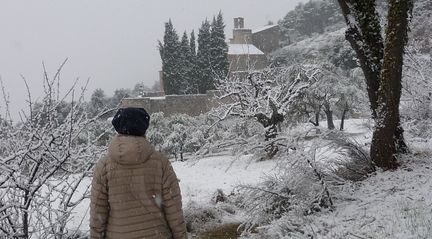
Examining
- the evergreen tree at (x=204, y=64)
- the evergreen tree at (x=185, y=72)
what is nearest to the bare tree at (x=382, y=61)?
the evergreen tree at (x=204, y=64)

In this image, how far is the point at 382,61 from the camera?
5430 mm

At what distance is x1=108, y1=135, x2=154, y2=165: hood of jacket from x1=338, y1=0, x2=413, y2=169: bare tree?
363 cm

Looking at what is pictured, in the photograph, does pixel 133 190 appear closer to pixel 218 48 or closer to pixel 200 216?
pixel 200 216

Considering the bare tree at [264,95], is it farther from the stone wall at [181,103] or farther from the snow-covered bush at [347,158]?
the stone wall at [181,103]

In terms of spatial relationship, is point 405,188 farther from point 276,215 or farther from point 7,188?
point 7,188

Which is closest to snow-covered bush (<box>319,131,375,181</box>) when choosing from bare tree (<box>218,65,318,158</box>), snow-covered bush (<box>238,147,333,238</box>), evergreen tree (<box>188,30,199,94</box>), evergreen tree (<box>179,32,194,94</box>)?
snow-covered bush (<box>238,147,333,238</box>)

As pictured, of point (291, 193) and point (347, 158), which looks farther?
point (347, 158)

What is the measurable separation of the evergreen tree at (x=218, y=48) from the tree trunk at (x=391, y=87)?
2598 centimetres

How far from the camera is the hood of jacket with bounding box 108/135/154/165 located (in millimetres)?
2771

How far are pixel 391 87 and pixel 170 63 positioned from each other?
93.9ft

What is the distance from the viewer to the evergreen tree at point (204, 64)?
32625 millimetres

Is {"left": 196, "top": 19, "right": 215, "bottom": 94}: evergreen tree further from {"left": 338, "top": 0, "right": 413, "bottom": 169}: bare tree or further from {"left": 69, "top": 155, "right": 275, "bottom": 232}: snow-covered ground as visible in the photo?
{"left": 338, "top": 0, "right": 413, "bottom": 169}: bare tree

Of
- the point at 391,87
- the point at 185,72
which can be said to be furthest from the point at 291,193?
the point at 185,72

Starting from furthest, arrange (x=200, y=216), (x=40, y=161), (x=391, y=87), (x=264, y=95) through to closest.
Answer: (x=264, y=95) → (x=200, y=216) → (x=391, y=87) → (x=40, y=161)
